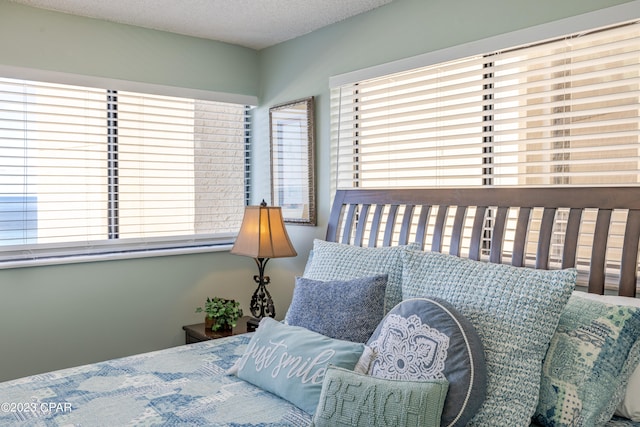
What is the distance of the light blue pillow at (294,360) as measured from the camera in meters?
1.72

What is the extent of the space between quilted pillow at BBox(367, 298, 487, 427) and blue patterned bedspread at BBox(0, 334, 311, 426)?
0.34 m

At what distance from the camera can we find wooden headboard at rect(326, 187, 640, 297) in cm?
201

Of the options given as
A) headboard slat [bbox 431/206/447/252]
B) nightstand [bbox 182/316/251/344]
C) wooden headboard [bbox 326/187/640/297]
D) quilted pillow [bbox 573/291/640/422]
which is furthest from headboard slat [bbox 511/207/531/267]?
nightstand [bbox 182/316/251/344]

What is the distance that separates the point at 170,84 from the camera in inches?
138

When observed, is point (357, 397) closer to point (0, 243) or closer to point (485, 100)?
point (485, 100)

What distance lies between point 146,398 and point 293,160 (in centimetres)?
212

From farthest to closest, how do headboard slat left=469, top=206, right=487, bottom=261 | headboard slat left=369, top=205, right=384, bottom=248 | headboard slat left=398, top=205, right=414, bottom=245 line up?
headboard slat left=369, top=205, right=384, bottom=248 < headboard slat left=398, top=205, right=414, bottom=245 < headboard slat left=469, top=206, right=487, bottom=261

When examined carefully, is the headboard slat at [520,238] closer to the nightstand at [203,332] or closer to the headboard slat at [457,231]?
the headboard slat at [457,231]

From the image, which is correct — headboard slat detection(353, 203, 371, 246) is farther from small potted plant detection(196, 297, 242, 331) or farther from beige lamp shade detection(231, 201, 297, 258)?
small potted plant detection(196, 297, 242, 331)

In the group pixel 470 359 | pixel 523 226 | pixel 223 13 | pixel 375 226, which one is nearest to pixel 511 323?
pixel 470 359

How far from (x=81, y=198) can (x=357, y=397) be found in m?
2.39

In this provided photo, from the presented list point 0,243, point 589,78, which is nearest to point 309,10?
point 589,78

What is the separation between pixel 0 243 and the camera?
→ 2920mm

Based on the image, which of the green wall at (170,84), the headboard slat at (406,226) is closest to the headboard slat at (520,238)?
the headboard slat at (406,226)
